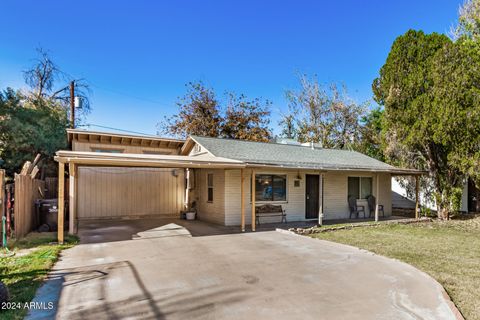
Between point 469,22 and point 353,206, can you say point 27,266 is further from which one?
point 469,22

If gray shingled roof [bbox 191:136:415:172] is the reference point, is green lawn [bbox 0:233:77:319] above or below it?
below

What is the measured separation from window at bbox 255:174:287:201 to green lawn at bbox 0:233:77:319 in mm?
6429

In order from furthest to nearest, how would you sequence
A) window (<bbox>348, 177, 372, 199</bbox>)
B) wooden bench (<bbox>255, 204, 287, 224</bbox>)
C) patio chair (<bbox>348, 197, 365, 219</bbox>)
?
window (<bbox>348, 177, 372, 199</bbox>) → patio chair (<bbox>348, 197, 365, 219</bbox>) → wooden bench (<bbox>255, 204, 287, 224</bbox>)

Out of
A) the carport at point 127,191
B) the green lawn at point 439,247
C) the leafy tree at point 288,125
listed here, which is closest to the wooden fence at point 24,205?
the carport at point 127,191

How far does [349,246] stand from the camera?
791 centimetres

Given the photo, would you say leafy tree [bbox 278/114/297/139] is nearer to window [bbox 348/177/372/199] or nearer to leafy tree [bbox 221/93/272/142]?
leafy tree [bbox 221/93/272/142]

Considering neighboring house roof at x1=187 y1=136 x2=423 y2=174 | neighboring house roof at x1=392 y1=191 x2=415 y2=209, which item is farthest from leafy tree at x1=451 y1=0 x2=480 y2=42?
neighboring house roof at x1=392 y1=191 x2=415 y2=209

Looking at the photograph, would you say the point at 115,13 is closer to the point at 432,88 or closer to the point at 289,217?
the point at 289,217

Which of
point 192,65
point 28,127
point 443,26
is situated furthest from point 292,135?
point 28,127

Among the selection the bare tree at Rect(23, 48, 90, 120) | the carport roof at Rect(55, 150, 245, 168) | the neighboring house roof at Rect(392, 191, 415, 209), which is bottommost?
the neighboring house roof at Rect(392, 191, 415, 209)

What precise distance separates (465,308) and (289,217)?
8.48 metres

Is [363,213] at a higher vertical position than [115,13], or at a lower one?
lower

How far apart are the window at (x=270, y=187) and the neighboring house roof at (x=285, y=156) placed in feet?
2.66

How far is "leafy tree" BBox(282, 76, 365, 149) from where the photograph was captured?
2492cm
